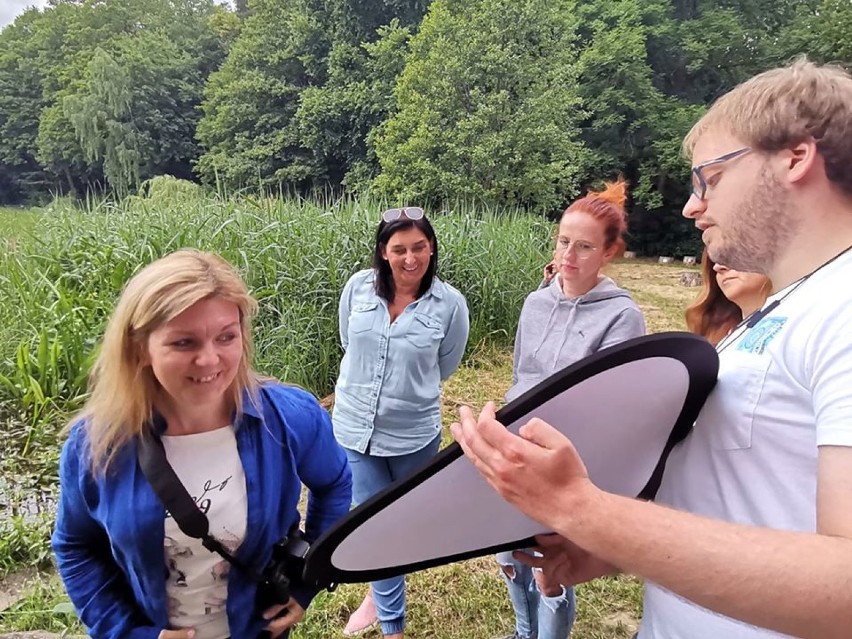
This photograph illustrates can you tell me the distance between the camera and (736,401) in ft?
2.46

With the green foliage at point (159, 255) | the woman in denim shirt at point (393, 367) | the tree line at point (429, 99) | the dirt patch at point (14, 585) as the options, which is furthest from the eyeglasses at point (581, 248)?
the tree line at point (429, 99)

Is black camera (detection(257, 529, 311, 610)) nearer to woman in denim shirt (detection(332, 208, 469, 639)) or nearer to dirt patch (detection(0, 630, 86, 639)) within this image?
woman in denim shirt (detection(332, 208, 469, 639))

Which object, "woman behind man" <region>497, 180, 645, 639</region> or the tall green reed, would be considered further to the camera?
the tall green reed

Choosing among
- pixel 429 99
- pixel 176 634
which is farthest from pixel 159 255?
pixel 429 99

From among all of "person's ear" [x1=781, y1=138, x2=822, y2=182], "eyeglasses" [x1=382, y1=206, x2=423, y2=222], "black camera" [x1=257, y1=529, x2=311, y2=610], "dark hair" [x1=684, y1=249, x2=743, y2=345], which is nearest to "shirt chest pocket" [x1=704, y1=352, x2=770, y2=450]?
"person's ear" [x1=781, y1=138, x2=822, y2=182]

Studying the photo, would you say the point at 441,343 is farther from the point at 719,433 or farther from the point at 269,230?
the point at 269,230

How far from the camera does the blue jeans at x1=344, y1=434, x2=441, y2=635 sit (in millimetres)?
2131

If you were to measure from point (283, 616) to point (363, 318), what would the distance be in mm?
1215

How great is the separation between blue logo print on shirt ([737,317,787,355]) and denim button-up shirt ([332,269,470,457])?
159 cm

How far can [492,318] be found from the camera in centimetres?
661

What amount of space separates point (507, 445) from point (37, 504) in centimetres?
338

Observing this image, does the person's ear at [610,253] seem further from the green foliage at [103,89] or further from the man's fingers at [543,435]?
the green foliage at [103,89]

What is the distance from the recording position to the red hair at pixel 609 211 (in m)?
2.06

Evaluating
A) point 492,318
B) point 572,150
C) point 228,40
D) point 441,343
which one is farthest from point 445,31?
point 228,40
